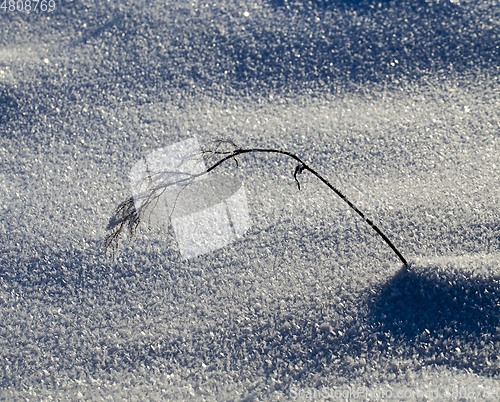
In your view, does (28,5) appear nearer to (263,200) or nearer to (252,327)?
(263,200)

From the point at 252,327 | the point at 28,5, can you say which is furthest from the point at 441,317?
the point at 28,5

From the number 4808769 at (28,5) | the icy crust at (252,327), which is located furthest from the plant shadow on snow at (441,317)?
the number 4808769 at (28,5)

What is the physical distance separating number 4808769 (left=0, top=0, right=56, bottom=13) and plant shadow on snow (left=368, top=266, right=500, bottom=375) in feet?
4.90

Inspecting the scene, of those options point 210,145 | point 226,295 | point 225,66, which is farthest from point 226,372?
point 225,66

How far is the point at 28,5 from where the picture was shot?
1.45m

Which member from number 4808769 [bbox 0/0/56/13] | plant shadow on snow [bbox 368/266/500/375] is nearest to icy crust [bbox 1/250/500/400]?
plant shadow on snow [bbox 368/266/500/375]

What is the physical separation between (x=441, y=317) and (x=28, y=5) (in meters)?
1.69

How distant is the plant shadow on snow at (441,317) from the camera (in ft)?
2.62

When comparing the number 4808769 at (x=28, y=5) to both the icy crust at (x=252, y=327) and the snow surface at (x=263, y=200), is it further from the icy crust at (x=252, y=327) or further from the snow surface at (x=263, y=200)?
the icy crust at (x=252, y=327)

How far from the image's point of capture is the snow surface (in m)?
0.83

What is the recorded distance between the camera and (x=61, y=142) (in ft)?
3.82

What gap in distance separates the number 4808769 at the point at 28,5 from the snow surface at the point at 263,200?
5cm

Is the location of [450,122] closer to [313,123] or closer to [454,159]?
[454,159]

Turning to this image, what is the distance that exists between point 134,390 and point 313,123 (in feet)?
2.74
